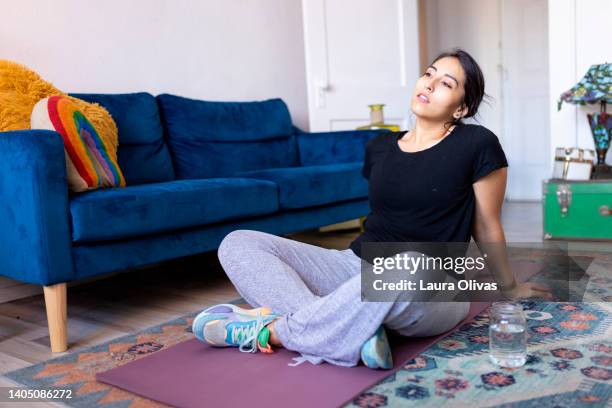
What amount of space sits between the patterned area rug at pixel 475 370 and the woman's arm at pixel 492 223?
17 cm

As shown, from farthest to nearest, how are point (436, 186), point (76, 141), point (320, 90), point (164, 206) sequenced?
point (320, 90), point (164, 206), point (76, 141), point (436, 186)

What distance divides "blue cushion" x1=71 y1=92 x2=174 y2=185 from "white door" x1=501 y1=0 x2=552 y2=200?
3.36m

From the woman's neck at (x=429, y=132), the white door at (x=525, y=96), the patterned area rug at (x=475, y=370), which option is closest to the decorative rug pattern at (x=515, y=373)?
the patterned area rug at (x=475, y=370)

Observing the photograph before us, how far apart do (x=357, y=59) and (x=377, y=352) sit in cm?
279

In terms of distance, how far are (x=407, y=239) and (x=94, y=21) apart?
2.03m

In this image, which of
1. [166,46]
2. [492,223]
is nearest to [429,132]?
[492,223]

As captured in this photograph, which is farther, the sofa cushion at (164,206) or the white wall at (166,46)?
the white wall at (166,46)

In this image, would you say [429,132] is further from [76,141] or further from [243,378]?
[76,141]

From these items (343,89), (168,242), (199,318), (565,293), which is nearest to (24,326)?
(168,242)

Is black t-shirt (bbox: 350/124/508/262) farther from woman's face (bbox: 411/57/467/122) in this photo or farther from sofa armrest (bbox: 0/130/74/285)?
sofa armrest (bbox: 0/130/74/285)

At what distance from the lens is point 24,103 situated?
209cm

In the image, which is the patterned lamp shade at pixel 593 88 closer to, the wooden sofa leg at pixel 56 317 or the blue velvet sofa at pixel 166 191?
the blue velvet sofa at pixel 166 191

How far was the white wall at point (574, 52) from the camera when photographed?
322 centimetres

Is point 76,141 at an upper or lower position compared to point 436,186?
upper
